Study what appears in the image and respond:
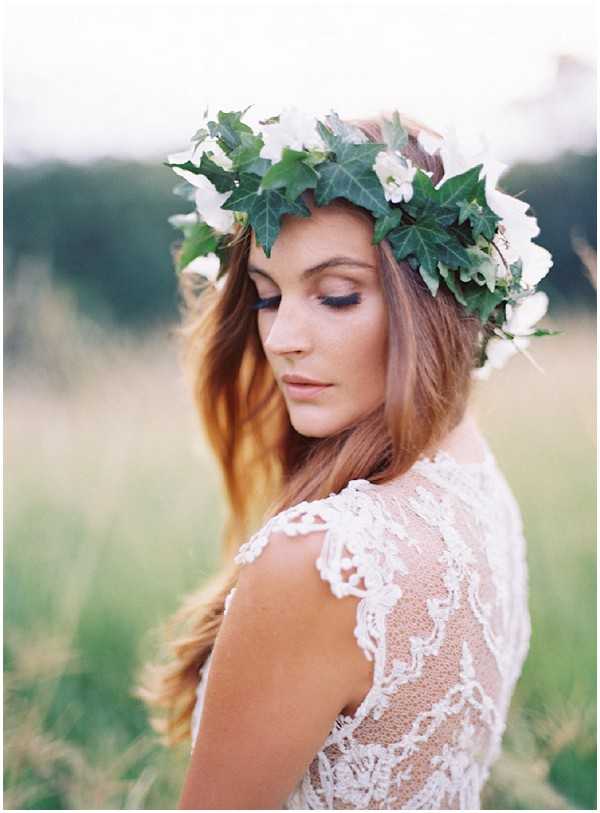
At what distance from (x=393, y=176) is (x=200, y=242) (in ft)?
2.07

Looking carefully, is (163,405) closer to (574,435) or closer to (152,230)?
(574,435)

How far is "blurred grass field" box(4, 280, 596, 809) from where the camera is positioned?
2.99m

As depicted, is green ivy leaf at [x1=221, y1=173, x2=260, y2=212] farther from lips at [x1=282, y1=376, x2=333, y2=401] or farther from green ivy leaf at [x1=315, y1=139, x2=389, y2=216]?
lips at [x1=282, y1=376, x2=333, y2=401]

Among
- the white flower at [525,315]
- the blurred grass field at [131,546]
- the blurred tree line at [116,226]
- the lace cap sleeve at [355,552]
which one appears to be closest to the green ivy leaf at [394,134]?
the white flower at [525,315]

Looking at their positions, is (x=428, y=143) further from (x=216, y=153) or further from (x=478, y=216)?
(x=216, y=153)

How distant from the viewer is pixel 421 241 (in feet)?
5.62

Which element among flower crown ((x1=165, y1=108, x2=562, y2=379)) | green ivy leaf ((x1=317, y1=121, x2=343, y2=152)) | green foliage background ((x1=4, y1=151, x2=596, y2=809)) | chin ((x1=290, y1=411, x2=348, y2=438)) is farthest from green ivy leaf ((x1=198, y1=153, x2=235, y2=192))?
green foliage background ((x1=4, y1=151, x2=596, y2=809))

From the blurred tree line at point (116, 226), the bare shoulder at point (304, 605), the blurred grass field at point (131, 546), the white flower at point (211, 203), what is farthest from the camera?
the blurred tree line at point (116, 226)

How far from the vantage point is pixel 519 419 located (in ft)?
14.7

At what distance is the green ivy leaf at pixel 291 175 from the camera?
1.67 metres

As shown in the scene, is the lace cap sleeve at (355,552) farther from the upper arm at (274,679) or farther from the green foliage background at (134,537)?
the green foliage background at (134,537)

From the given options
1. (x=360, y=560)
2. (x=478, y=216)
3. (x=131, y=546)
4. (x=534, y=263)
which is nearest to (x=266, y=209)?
(x=478, y=216)

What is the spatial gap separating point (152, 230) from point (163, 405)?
4017 mm

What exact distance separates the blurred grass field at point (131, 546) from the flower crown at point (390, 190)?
3.28 ft
